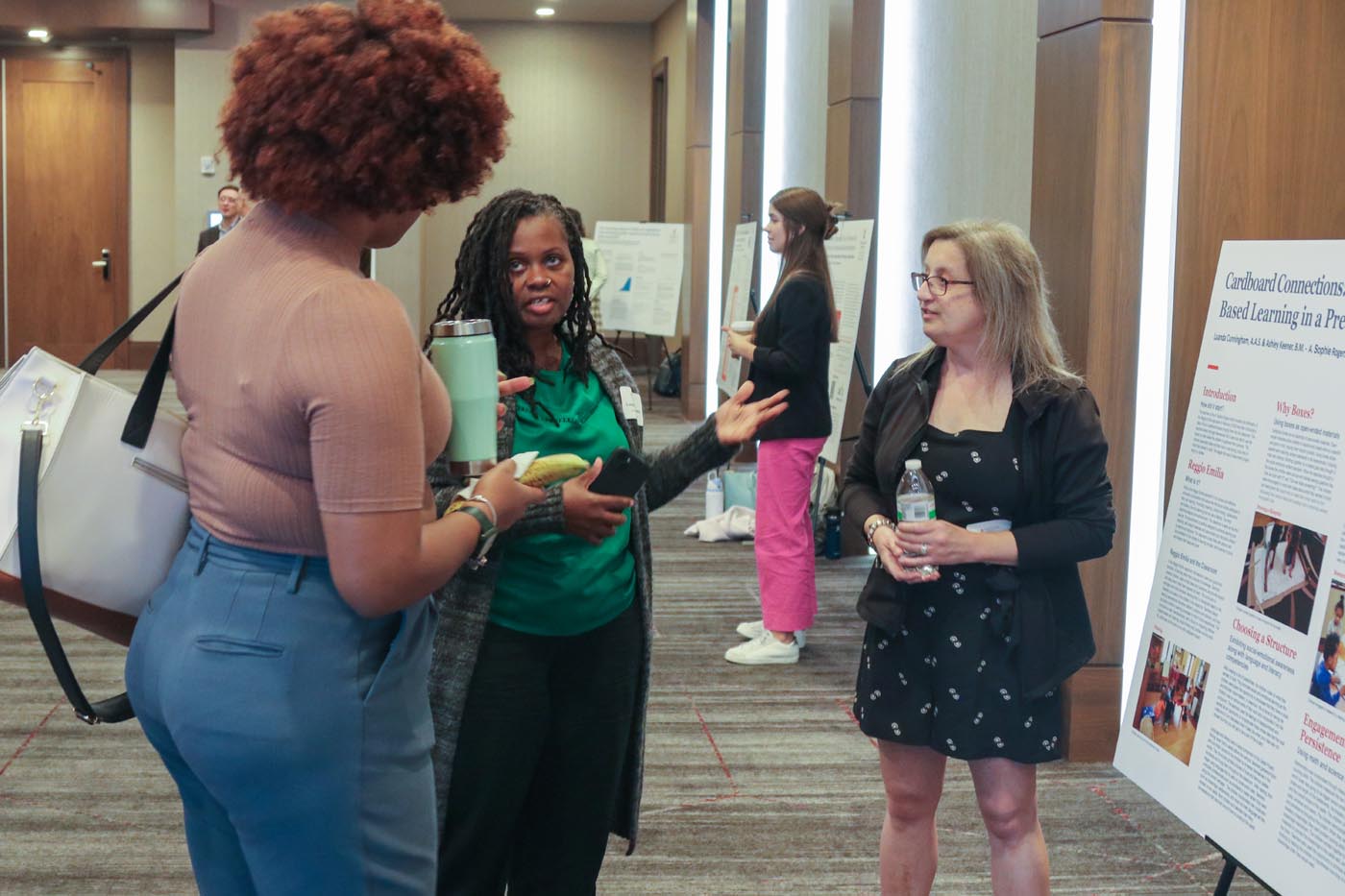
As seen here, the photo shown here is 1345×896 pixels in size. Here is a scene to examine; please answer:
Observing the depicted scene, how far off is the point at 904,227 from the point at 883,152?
375 mm

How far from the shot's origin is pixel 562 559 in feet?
6.75

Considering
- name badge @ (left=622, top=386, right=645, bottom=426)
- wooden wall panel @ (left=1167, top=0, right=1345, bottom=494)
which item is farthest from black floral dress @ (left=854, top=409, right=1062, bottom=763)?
wooden wall panel @ (left=1167, top=0, right=1345, bottom=494)

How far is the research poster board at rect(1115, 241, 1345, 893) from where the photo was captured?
2340mm

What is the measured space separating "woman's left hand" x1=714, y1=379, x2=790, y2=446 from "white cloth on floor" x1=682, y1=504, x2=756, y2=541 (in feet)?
16.7

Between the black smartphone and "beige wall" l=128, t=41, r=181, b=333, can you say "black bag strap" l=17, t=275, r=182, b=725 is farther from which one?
"beige wall" l=128, t=41, r=181, b=333

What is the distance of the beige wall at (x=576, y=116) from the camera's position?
51.7 feet

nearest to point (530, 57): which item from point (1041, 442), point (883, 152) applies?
point (883, 152)

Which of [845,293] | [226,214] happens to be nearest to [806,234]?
[845,293]

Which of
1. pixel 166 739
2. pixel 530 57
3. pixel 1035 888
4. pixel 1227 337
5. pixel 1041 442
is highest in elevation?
pixel 530 57

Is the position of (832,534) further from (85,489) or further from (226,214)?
(85,489)

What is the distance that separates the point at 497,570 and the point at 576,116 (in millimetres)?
14357

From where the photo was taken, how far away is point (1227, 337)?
9.05 feet

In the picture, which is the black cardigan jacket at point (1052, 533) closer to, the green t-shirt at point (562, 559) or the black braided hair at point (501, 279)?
the green t-shirt at point (562, 559)

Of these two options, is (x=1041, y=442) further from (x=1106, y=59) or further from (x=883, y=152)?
(x=883, y=152)
